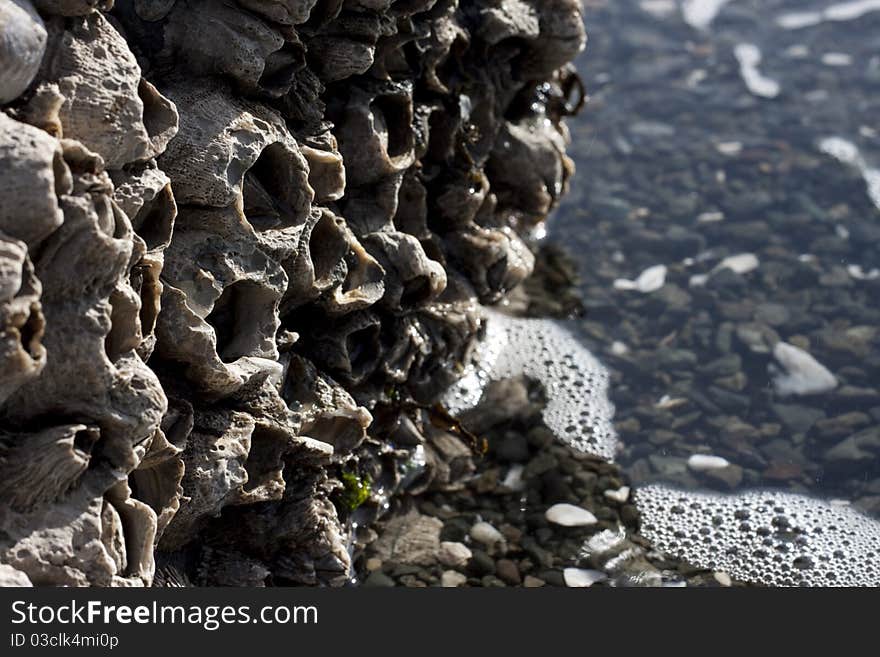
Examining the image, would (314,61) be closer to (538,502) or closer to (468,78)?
(468,78)

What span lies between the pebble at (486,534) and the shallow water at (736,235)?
82cm

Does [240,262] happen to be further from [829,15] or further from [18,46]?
[829,15]

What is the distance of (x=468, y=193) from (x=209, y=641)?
2.63m

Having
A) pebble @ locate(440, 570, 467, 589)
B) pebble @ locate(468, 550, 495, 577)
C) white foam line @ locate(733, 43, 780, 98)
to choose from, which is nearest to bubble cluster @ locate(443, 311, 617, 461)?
pebble @ locate(468, 550, 495, 577)

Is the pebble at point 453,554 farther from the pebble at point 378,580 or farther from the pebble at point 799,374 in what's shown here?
the pebble at point 799,374

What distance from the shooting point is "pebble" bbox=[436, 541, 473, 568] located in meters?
4.68

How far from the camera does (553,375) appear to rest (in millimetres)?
5879

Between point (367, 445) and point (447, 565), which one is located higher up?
point (367, 445)

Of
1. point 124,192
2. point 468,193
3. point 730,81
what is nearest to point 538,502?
point 468,193

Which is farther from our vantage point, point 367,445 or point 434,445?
point 434,445

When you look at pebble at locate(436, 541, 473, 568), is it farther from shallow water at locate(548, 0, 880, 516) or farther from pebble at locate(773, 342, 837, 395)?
pebble at locate(773, 342, 837, 395)

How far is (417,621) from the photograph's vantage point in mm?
3193

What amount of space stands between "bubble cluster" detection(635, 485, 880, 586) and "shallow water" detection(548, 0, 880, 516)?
10cm

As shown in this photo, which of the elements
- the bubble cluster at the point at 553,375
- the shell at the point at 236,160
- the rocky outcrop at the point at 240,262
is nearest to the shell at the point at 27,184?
the rocky outcrop at the point at 240,262
